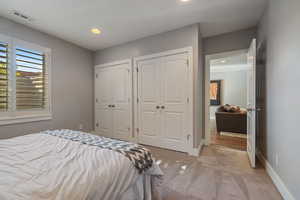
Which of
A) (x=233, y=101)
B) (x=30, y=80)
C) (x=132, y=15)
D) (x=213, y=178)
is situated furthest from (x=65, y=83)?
(x=233, y=101)

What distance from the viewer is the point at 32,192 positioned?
0.73m

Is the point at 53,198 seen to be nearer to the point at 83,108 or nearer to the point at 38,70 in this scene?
the point at 38,70

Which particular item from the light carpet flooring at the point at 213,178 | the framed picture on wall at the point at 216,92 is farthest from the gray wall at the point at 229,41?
the framed picture on wall at the point at 216,92

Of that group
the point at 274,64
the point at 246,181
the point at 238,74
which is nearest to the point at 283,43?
the point at 274,64

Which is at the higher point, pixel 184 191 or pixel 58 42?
pixel 58 42

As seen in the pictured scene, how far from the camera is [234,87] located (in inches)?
272

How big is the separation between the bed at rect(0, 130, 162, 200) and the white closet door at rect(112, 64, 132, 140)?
6.61ft

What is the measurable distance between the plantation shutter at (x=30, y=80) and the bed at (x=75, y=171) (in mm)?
1621

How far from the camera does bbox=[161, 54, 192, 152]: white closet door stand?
9.21ft

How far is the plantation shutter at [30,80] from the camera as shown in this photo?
2.71 m

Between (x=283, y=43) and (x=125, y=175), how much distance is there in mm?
2213

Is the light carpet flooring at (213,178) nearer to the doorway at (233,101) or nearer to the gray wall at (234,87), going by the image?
the doorway at (233,101)

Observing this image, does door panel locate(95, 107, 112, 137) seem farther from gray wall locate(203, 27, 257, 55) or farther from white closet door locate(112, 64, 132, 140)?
gray wall locate(203, 27, 257, 55)

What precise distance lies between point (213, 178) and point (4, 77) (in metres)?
3.83
